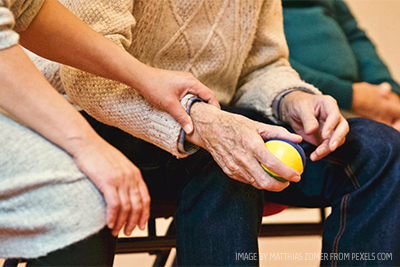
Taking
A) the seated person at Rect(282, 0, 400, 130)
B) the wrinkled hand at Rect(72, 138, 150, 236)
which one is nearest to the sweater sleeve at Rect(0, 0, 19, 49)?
the wrinkled hand at Rect(72, 138, 150, 236)

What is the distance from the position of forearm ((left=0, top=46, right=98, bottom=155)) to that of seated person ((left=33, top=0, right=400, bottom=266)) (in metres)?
0.20

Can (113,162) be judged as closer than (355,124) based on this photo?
Yes

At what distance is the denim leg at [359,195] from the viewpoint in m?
0.71

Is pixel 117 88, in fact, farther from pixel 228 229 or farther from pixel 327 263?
pixel 327 263

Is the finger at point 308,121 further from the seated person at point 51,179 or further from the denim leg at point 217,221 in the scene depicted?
the seated person at point 51,179

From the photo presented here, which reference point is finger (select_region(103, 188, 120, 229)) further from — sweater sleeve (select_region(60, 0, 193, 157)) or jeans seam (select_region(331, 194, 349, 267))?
jeans seam (select_region(331, 194, 349, 267))

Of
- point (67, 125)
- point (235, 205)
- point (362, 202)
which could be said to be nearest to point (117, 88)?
point (67, 125)

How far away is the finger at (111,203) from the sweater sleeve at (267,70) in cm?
56

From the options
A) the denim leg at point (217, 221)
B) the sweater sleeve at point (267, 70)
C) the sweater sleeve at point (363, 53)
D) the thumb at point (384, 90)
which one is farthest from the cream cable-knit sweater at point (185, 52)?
the sweater sleeve at point (363, 53)

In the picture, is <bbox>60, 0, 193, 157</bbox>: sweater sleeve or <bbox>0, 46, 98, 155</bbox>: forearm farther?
<bbox>60, 0, 193, 157</bbox>: sweater sleeve

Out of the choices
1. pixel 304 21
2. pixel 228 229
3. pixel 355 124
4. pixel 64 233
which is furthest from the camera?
pixel 304 21

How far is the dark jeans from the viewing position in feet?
2.22

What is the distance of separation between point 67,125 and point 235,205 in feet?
1.19

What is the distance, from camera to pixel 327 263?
0.76 meters
